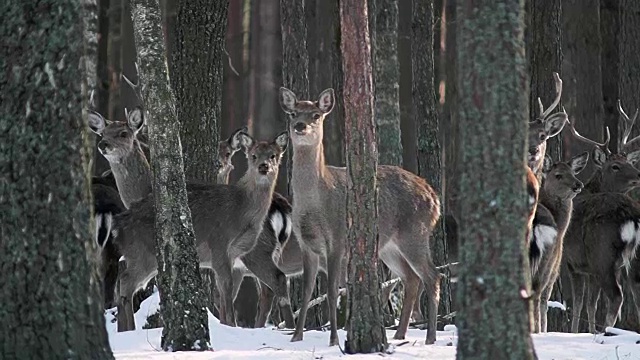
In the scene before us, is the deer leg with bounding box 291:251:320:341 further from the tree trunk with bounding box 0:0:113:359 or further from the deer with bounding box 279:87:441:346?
the tree trunk with bounding box 0:0:113:359

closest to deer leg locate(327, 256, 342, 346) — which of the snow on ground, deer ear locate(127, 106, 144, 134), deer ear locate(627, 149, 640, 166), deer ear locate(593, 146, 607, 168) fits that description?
the snow on ground

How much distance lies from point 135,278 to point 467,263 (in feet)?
19.2

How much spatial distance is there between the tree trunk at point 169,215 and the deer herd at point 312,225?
1.48 m

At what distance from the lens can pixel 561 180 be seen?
1388cm

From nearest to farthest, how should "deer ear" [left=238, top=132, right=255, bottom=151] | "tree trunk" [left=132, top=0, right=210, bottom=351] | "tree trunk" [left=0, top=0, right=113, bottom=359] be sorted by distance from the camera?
"tree trunk" [left=0, top=0, right=113, bottom=359] < "tree trunk" [left=132, top=0, right=210, bottom=351] < "deer ear" [left=238, top=132, right=255, bottom=151]

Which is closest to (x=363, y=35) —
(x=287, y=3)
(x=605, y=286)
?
(x=605, y=286)

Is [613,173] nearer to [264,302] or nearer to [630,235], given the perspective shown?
[630,235]

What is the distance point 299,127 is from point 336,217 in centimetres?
91

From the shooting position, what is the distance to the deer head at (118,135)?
527 inches

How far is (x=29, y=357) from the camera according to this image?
22.9 feet

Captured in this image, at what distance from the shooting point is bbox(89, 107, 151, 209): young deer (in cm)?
1339

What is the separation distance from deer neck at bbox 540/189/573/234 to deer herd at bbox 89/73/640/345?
1cm

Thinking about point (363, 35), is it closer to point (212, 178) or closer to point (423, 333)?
point (423, 333)

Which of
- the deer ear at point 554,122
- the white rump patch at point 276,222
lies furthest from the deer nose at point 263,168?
the deer ear at point 554,122
